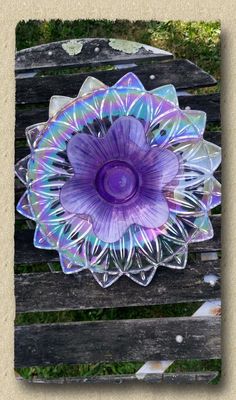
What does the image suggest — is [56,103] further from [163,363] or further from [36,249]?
[163,363]

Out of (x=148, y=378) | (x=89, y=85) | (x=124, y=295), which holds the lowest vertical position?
(x=148, y=378)

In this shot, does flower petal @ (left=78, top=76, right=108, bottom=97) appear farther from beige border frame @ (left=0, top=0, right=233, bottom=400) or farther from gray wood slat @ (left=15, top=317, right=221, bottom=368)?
gray wood slat @ (left=15, top=317, right=221, bottom=368)

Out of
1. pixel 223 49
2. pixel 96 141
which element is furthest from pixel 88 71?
pixel 223 49

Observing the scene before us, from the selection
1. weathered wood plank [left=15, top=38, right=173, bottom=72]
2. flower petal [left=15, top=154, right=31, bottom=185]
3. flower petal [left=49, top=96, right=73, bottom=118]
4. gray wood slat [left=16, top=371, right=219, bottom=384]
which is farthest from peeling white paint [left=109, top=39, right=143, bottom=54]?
gray wood slat [left=16, top=371, right=219, bottom=384]

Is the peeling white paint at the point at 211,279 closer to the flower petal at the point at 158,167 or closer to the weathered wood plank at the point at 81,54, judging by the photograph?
the flower petal at the point at 158,167

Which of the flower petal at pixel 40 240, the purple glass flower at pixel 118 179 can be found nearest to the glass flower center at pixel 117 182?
the purple glass flower at pixel 118 179

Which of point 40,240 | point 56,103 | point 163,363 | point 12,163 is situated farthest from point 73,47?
point 163,363
